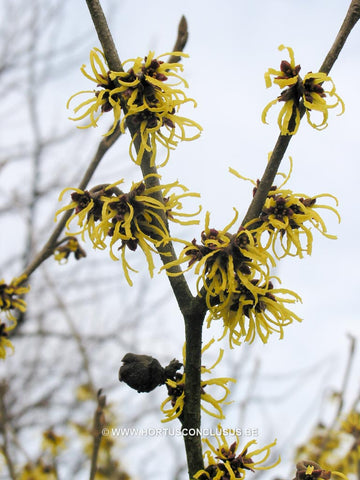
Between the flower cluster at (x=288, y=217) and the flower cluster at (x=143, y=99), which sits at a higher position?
the flower cluster at (x=143, y=99)

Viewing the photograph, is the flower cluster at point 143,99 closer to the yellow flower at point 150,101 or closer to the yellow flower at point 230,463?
the yellow flower at point 150,101

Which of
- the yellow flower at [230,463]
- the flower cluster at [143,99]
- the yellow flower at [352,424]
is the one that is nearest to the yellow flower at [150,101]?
the flower cluster at [143,99]

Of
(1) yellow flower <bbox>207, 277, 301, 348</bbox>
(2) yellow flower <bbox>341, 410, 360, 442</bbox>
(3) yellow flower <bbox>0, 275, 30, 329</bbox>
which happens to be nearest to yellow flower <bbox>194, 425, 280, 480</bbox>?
(1) yellow flower <bbox>207, 277, 301, 348</bbox>

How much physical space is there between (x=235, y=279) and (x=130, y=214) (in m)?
0.31

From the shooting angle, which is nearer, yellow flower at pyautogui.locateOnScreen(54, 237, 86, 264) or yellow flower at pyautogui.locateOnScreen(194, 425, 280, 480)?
yellow flower at pyautogui.locateOnScreen(194, 425, 280, 480)

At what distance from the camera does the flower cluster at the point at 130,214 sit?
136cm

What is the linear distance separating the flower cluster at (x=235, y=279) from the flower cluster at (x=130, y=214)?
0.08 meters

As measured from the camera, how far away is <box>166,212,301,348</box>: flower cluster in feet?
4.14

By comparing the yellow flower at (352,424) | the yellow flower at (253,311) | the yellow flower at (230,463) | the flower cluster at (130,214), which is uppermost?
the flower cluster at (130,214)

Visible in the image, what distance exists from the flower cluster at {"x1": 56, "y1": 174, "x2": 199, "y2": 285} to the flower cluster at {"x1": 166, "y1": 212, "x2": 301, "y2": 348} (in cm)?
8

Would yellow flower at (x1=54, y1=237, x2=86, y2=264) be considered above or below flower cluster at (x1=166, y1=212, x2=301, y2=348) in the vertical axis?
above

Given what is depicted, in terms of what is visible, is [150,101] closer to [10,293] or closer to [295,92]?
[295,92]

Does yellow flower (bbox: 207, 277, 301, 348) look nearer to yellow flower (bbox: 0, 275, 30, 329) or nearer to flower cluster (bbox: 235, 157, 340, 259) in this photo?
flower cluster (bbox: 235, 157, 340, 259)

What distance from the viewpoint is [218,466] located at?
4.52 ft
